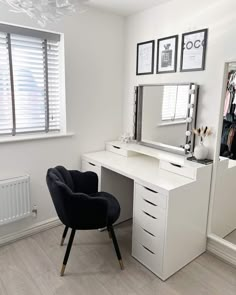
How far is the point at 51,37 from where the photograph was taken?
94.9 inches

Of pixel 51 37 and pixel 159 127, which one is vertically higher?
pixel 51 37

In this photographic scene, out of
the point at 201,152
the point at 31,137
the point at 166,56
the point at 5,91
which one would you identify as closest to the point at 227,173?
the point at 201,152

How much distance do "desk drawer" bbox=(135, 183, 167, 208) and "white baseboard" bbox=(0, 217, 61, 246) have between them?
115 cm

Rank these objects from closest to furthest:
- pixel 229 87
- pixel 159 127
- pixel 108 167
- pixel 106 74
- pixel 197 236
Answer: pixel 229 87 → pixel 197 236 → pixel 108 167 → pixel 159 127 → pixel 106 74

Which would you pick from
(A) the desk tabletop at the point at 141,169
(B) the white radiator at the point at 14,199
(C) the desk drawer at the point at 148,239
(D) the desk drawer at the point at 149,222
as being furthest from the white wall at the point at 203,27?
(B) the white radiator at the point at 14,199

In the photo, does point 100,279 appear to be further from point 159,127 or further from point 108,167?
point 159,127

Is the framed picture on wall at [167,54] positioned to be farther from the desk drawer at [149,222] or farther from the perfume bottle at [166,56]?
the desk drawer at [149,222]

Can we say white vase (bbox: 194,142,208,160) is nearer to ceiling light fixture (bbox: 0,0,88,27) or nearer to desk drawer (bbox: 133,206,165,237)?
desk drawer (bbox: 133,206,165,237)

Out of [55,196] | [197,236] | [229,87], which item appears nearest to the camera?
[55,196]

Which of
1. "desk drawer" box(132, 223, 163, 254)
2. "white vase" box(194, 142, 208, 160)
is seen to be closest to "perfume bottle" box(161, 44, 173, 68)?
"white vase" box(194, 142, 208, 160)

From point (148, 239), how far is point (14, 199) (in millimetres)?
1289

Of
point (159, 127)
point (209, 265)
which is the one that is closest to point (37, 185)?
point (159, 127)

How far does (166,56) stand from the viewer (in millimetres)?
2453

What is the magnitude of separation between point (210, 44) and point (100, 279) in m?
2.16
